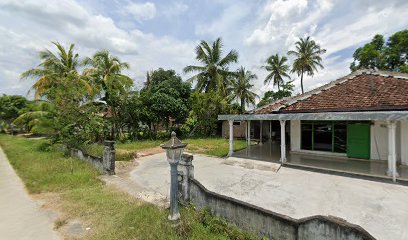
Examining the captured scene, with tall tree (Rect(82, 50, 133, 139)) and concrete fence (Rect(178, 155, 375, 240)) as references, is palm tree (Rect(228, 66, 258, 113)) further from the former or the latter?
concrete fence (Rect(178, 155, 375, 240))

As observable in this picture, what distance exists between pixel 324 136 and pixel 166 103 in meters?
13.6

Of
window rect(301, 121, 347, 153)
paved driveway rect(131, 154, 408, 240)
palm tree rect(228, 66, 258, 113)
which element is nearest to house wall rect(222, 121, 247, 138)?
palm tree rect(228, 66, 258, 113)

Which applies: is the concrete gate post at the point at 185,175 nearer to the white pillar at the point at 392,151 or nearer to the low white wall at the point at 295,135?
the white pillar at the point at 392,151

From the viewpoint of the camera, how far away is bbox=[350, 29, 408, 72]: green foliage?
75.6ft

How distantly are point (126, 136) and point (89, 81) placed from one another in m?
6.02

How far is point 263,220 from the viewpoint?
12.9 feet

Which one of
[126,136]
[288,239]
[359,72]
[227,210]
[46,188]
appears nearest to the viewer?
[288,239]

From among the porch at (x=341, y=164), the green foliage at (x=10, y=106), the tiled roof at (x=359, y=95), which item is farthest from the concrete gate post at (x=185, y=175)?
the green foliage at (x=10, y=106)

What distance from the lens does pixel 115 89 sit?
1891 cm

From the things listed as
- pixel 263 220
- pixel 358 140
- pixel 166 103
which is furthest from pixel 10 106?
pixel 358 140

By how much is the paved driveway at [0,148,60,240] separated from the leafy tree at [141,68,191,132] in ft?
43.5

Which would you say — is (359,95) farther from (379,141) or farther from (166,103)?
(166,103)

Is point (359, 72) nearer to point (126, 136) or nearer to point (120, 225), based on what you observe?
point (120, 225)

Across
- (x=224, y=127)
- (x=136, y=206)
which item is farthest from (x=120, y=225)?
(x=224, y=127)
